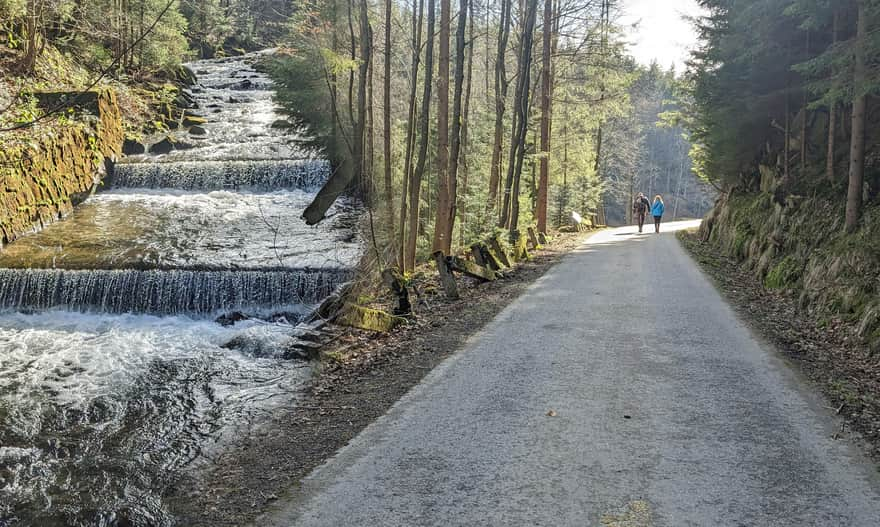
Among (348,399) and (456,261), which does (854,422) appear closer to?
(348,399)

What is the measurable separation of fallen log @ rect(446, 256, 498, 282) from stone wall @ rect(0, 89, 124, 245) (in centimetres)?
A: 948

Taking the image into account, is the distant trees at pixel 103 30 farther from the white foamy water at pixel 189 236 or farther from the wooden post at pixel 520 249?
the wooden post at pixel 520 249

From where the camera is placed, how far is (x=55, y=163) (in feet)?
62.7

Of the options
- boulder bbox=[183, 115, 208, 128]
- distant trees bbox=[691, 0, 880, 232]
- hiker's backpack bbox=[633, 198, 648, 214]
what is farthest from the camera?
boulder bbox=[183, 115, 208, 128]

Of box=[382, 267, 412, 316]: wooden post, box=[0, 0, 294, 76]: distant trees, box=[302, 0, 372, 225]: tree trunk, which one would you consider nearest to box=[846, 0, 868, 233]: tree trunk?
box=[382, 267, 412, 316]: wooden post

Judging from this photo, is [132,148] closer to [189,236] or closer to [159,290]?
[189,236]

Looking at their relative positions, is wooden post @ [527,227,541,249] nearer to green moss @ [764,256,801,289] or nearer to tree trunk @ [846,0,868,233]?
green moss @ [764,256,801,289]

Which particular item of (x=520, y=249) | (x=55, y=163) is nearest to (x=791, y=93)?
(x=520, y=249)

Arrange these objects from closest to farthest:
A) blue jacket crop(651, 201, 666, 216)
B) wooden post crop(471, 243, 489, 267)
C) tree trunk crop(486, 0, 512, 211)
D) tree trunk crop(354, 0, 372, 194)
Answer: wooden post crop(471, 243, 489, 267) → tree trunk crop(354, 0, 372, 194) → tree trunk crop(486, 0, 512, 211) → blue jacket crop(651, 201, 666, 216)

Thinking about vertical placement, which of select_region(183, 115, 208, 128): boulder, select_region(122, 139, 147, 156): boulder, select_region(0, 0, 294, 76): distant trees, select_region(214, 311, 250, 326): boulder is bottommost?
select_region(214, 311, 250, 326): boulder

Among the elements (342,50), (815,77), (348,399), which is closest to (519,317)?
(348,399)

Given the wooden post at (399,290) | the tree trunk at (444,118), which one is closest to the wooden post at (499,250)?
the tree trunk at (444,118)

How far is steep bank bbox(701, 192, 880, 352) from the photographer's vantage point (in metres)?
Answer: 8.22

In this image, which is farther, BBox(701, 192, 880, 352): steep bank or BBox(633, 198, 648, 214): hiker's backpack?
BBox(633, 198, 648, 214): hiker's backpack
